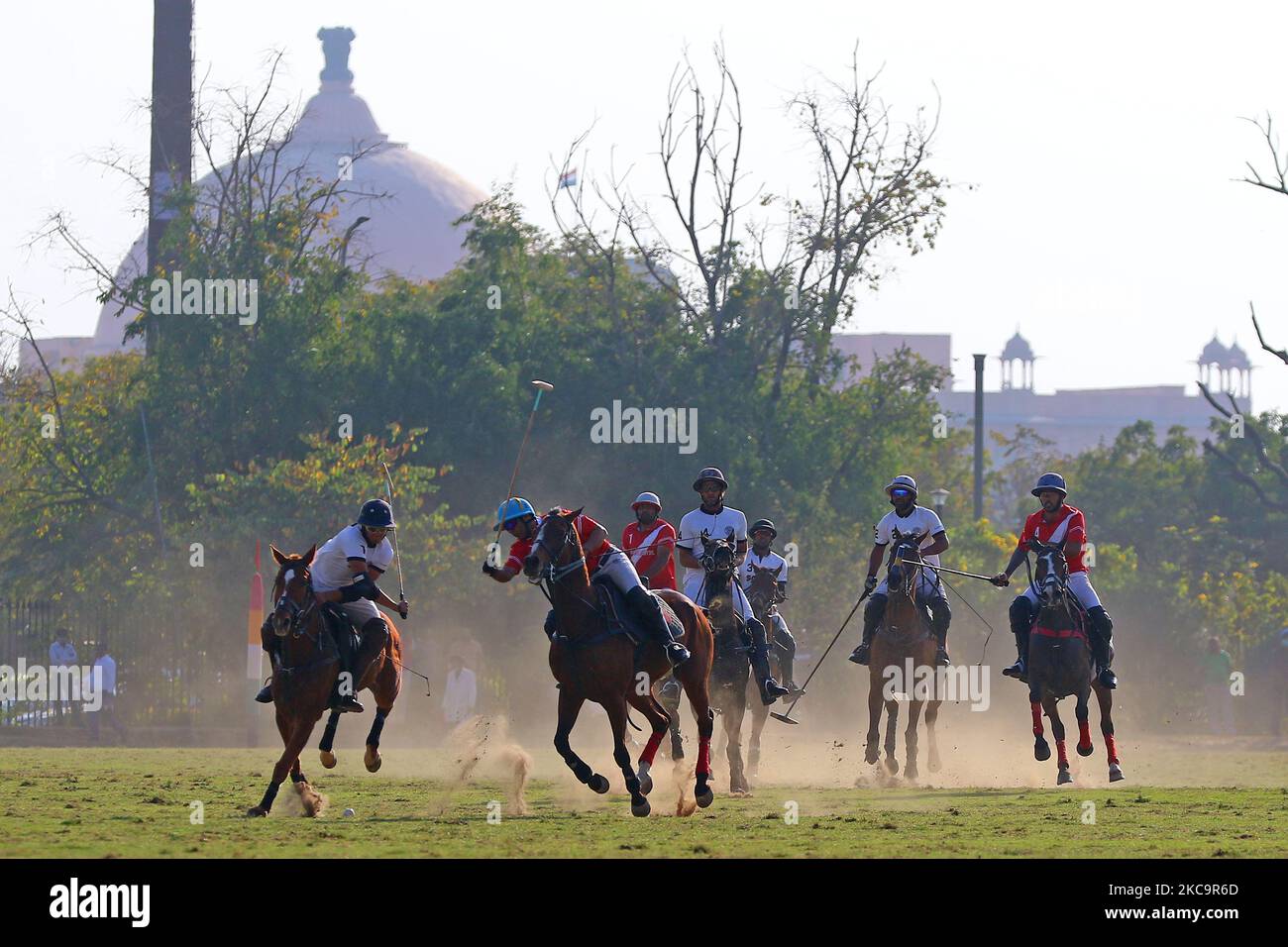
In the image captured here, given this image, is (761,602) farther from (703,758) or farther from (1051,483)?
(703,758)

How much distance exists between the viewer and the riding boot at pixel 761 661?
71.5ft

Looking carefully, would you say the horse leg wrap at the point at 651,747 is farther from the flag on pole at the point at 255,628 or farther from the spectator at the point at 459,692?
the spectator at the point at 459,692

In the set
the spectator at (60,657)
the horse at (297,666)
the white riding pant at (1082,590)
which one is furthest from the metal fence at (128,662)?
the horse at (297,666)

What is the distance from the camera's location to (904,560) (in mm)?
23062

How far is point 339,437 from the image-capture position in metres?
44.7

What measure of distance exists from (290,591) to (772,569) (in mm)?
7570

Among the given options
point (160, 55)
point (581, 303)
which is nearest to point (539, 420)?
point (581, 303)

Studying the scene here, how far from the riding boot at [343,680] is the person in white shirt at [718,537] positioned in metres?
3.90

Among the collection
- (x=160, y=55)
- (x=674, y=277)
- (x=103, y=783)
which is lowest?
(x=103, y=783)

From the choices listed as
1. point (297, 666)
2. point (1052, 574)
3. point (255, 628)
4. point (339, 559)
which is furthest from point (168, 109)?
point (297, 666)

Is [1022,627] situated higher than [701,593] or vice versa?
[701,593]

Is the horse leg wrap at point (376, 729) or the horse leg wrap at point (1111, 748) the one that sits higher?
the horse leg wrap at point (376, 729)
